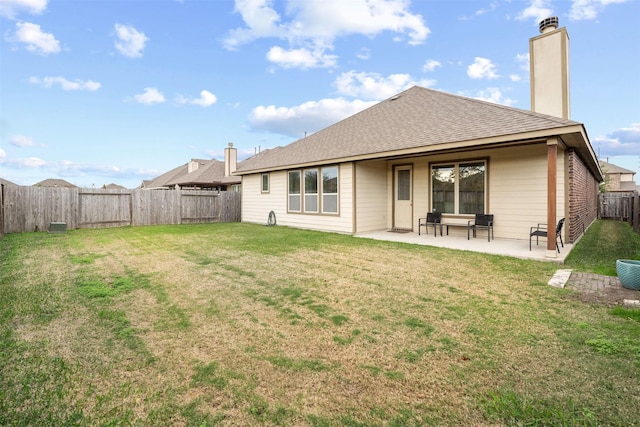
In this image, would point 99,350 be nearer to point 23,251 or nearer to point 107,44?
point 23,251

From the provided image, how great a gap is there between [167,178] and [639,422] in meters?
41.9

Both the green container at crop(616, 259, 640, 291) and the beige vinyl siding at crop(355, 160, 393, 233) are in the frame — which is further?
the beige vinyl siding at crop(355, 160, 393, 233)

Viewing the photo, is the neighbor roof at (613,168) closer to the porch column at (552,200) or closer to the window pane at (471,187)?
the window pane at (471,187)

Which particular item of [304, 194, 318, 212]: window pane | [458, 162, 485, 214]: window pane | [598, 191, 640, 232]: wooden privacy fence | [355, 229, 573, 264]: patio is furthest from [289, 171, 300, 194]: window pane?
[598, 191, 640, 232]: wooden privacy fence

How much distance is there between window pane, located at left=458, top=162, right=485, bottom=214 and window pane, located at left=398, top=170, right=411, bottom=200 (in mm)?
1798

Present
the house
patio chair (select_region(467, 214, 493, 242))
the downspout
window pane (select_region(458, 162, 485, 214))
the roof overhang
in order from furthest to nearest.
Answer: the downspout < window pane (select_region(458, 162, 485, 214)) < patio chair (select_region(467, 214, 493, 242)) < the house < the roof overhang

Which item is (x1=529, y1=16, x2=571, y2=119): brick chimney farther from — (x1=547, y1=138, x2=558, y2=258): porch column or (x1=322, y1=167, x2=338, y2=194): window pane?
(x1=322, y1=167, x2=338, y2=194): window pane

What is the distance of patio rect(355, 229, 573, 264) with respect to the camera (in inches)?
277

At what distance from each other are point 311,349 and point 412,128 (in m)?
9.12

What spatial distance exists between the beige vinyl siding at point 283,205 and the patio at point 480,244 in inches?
40.6

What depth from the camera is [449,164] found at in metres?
10.1

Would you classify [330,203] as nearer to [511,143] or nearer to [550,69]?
[511,143]

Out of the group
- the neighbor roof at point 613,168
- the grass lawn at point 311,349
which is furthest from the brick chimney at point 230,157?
the neighbor roof at point 613,168

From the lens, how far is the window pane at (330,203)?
1141 centimetres
